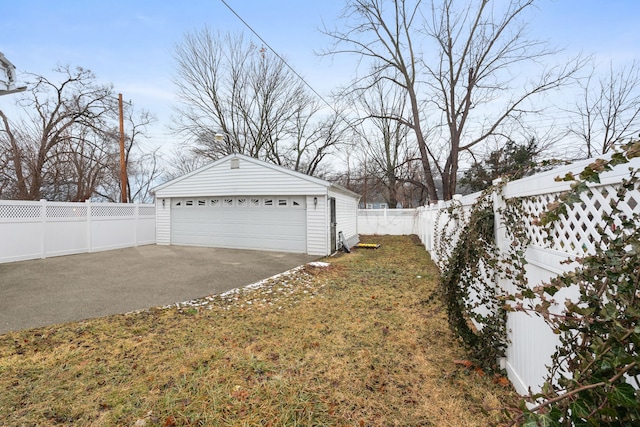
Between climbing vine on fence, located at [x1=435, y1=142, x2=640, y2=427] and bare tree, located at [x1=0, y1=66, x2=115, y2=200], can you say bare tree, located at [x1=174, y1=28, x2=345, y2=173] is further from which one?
climbing vine on fence, located at [x1=435, y1=142, x2=640, y2=427]

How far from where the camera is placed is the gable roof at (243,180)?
31.6 feet

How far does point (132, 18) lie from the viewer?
7.09 m

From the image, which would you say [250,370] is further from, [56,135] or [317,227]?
[56,135]

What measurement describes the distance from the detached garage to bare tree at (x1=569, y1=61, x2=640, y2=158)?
10.5 metres

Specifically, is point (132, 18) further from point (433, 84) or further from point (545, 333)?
point (433, 84)

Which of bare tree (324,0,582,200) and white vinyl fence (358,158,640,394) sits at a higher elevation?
bare tree (324,0,582,200)

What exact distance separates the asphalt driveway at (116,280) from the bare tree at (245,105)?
12.4 metres

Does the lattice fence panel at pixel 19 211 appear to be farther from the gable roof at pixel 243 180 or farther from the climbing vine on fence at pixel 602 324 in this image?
the climbing vine on fence at pixel 602 324

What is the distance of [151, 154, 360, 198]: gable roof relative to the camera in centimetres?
962

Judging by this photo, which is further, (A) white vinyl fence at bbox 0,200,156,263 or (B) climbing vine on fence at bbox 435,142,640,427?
(A) white vinyl fence at bbox 0,200,156,263

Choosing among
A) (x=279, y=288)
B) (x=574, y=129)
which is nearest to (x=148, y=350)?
(x=279, y=288)

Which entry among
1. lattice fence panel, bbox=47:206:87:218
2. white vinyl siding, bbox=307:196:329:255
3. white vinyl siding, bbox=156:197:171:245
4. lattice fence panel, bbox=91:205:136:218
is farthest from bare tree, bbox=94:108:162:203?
white vinyl siding, bbox=307:196:329:255

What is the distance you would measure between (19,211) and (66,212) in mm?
1215

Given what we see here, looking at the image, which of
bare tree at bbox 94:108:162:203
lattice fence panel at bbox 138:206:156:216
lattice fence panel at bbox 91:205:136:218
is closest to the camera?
lattice fence panel at bbox 91:205:136:218
